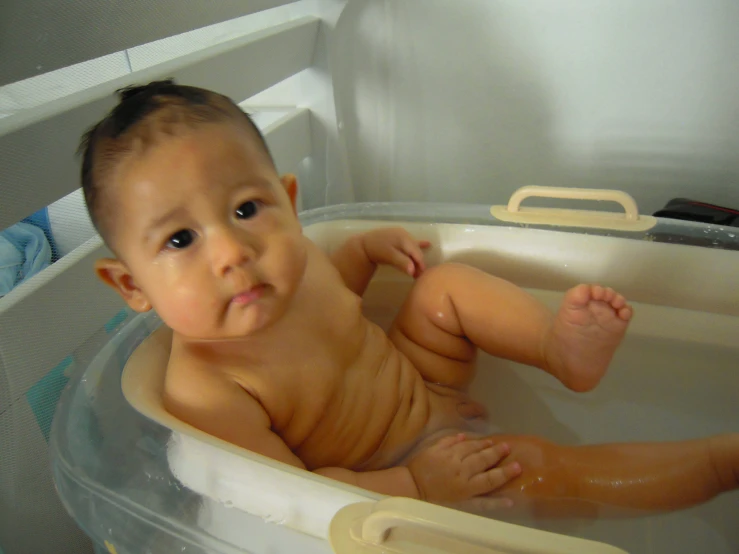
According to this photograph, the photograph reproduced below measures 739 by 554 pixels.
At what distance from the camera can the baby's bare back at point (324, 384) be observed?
59 centimetres

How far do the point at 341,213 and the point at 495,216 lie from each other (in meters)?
0.25

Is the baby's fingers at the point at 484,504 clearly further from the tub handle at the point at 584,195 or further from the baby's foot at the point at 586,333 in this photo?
the tub handle at the point at 584,195

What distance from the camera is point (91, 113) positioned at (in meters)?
0.59

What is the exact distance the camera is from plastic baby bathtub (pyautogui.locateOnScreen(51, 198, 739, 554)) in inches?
16.6

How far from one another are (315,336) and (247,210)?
0.19 m

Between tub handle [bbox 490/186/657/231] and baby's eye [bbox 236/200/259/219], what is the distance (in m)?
0.42

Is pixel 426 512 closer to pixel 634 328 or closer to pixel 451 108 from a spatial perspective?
pixel 634 328

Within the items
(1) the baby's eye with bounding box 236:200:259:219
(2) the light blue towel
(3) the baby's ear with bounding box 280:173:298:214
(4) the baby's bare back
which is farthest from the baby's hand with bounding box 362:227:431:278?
(2) the light blue towel

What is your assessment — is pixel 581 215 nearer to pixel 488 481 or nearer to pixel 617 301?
pixel 617 301

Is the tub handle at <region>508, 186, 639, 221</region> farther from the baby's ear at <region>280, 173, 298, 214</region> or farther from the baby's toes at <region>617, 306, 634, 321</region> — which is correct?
the baby's ear at <region>280, 173, 298, 214</region>

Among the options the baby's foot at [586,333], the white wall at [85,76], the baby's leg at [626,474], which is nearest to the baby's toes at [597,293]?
the baby's foot at [586,333]

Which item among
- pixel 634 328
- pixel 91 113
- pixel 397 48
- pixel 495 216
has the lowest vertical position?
pixel 634 328

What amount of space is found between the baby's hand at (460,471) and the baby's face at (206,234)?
249 mm

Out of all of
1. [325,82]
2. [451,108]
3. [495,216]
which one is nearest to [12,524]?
[495,216]
